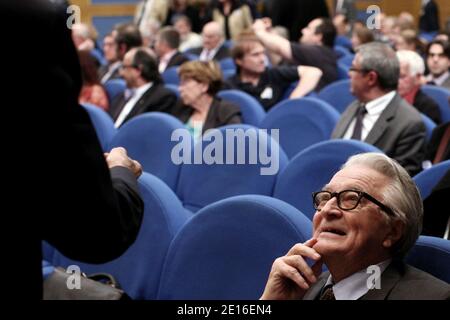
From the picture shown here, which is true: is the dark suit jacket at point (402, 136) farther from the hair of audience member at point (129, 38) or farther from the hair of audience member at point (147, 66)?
the hair of audience member at point (129, 38)

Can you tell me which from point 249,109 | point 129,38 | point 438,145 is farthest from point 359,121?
point 129,38

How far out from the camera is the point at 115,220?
1205 millimetres

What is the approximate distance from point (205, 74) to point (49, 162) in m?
3.77

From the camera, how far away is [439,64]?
6.66m

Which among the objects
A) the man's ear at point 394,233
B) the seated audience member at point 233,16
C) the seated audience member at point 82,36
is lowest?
the seated audience member at point 233,16

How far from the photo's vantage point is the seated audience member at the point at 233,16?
33.9 ft

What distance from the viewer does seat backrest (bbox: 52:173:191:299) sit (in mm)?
2365

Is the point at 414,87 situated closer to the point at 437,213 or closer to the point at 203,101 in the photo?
the point at 203,101

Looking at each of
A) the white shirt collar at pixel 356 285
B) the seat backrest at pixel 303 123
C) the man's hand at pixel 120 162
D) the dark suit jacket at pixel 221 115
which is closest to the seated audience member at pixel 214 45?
the dark suit jacket at pixel 221 115

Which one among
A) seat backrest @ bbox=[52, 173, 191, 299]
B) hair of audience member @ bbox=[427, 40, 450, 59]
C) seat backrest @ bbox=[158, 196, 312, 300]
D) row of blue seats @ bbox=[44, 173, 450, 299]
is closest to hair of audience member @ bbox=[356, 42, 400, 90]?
seat backrest @ bbox=[52, 173, 191, 299]

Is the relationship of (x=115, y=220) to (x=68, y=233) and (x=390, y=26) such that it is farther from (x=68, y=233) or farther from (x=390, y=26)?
(x=390, y=26)

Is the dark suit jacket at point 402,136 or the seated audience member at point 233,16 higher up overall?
the dark suit jacket at point 402,136

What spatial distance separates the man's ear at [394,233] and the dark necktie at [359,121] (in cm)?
216
